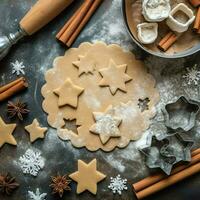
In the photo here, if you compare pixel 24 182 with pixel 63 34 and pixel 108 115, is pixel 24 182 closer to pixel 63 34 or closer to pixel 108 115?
pixel 108 115

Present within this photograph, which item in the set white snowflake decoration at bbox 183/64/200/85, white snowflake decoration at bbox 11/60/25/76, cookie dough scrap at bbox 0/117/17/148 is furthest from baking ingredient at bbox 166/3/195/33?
cookie dough scrap at bbox 0/117/17/148

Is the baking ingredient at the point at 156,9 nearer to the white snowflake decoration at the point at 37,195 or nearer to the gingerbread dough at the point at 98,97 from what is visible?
the gingerbread dough at the point at 98,97

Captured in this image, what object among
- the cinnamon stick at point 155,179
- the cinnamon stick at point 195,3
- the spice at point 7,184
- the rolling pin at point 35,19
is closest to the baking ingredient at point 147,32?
the cinnamon stick at point 195,3

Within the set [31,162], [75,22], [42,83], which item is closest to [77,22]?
[75,22]

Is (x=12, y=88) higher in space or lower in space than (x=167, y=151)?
higher

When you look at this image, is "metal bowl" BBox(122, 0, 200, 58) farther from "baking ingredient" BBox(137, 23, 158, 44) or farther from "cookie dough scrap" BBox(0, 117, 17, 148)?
"cookie dough scrap" BBox(0, 117, 17, 148)

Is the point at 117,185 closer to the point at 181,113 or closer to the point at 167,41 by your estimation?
the point at 181,113
